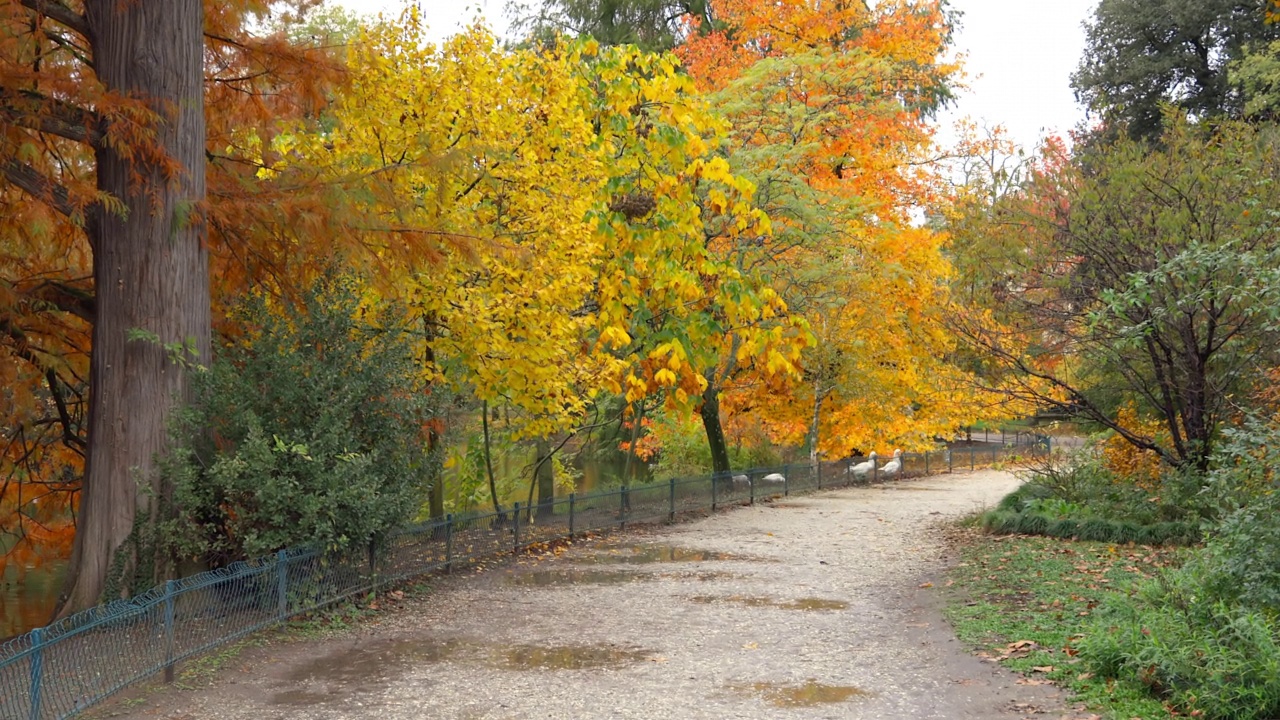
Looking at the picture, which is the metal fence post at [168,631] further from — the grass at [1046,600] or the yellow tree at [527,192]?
the grass at [1046,600]

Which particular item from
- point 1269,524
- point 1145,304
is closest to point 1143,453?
point 1145,304

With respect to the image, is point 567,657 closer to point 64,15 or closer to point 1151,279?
point 64,15

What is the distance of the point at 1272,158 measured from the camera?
13.9m

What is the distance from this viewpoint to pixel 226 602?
9.38 metres

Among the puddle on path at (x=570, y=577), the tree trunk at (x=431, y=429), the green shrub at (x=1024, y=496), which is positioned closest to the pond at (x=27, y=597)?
the tree trunk at (x=431, y=429)

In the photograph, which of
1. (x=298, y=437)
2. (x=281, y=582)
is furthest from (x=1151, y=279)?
(x=281, y=582)

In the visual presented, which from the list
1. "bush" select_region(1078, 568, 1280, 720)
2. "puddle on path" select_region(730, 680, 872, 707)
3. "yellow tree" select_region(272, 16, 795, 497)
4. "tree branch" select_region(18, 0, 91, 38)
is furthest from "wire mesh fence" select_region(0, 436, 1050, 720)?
"bush" select_region(1078, 568, 1280, 720)

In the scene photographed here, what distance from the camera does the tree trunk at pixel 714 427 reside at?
24297mm

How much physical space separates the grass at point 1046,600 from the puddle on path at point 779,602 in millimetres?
1252

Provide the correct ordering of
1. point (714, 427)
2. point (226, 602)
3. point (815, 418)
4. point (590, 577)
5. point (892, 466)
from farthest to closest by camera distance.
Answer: point (892, 466) → point (815, 418) → point (714, 427) → point (590, 577) → point (226, 602)

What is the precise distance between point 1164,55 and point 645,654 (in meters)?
31.6

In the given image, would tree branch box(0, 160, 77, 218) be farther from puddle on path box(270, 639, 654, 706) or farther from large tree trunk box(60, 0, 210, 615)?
puddle on path box(270, 639, 654, 706)

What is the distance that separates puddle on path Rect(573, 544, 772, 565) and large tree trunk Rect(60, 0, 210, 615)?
260 inches

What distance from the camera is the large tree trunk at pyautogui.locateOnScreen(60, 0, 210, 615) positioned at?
10.3 m
